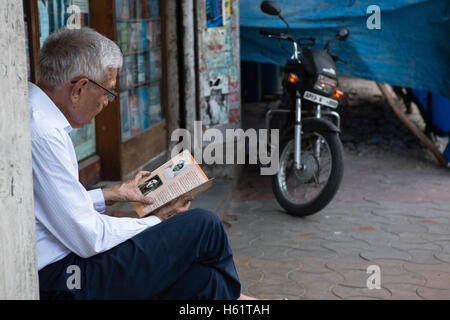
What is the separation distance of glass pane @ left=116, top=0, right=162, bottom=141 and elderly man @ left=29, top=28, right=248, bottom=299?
2.52m

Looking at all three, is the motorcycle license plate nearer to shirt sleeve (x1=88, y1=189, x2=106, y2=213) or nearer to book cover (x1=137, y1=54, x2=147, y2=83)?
book cover (x1=137, y1=54, x2=147, y2=83)

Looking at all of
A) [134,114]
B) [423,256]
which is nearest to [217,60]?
[134,114]

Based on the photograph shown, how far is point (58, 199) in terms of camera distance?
2045mm

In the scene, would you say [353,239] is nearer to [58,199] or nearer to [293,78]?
[293,78]

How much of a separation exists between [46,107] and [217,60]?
3.47 m

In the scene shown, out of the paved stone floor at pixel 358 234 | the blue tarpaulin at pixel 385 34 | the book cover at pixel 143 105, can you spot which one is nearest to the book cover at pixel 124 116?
the book cover at pixel 143 105

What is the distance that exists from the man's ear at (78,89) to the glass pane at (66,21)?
1589mm

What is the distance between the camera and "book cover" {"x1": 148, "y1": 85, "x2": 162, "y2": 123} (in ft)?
17.9

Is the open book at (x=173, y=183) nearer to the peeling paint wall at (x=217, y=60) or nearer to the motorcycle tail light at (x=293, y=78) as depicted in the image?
the motorcycle tail light at (x=293, y=78)
